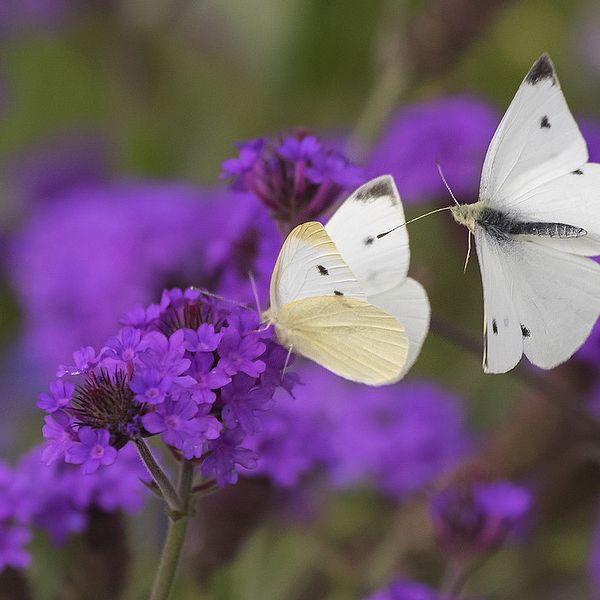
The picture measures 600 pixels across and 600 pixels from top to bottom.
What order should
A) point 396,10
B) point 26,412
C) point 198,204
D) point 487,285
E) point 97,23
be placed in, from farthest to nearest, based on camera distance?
point 97,23
point 26,412
point 396,10
point 198,204
point 487,285

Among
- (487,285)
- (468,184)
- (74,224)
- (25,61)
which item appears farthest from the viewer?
(25,61)

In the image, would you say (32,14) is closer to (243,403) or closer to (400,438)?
(400,438)

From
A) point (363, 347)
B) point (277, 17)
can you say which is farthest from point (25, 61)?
point (363, 347)

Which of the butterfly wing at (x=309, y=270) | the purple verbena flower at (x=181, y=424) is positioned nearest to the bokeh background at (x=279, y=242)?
the butterfly wing at (x=309, y=270)

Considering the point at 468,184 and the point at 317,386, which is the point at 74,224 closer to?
the point at 317,386

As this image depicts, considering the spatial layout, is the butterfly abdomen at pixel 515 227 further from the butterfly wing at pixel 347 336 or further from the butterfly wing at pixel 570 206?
the butterfly wing at pixel 347 336

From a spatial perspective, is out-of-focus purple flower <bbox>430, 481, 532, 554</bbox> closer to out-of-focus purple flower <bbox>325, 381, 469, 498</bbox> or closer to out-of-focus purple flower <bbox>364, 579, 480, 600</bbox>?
out-of-focus purple flower <bbox>364, 579, 480, 600</bbox>

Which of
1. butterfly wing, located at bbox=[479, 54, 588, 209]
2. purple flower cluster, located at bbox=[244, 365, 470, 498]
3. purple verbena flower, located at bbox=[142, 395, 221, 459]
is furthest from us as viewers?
purple flower cluster, located at bbox=[244, 365, 470, 498]

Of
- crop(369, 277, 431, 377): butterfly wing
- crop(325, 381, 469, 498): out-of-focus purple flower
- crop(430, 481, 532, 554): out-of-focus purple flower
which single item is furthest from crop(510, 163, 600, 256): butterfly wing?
crop(325, 381, 469, 498): out-of-focus purple flower
